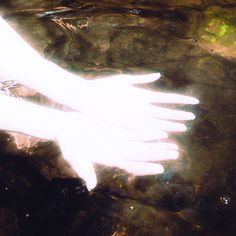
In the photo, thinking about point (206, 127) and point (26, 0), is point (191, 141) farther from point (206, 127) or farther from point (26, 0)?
point (26, 0)

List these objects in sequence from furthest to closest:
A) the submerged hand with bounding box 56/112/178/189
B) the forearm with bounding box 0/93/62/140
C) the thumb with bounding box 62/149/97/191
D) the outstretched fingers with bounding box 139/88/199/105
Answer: the outstretched fingers with bounding box 139/88/199/105, the forearm with bounding box 0/93/62/140, the submerged hand with bounding box 56/112/178/189, the thumb with bounding box 62/149/97/191

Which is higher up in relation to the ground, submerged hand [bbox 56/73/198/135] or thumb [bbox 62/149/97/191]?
submerged hand [bbox 56/73/198/135]

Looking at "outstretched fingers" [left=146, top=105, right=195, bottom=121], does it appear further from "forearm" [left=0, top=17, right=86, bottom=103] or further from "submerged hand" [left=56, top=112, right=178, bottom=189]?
"forearm" [left=0, top=17, right=86, bottom=103]

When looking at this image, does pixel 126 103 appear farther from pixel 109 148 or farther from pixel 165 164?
pixel 165 164

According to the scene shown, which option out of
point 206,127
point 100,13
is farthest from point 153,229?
Result: point 100,13

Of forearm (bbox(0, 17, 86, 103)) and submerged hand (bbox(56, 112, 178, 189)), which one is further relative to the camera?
forearm (bbox(0, 17, 86, 103))

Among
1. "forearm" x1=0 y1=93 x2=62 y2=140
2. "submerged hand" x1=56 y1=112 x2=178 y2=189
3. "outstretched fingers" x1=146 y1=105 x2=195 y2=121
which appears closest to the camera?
"submerged hand" x1=56 y1=112 x2=178 y2=189

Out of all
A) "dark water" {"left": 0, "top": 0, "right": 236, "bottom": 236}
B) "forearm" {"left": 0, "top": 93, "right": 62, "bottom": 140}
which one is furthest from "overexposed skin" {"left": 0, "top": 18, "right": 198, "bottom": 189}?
"dark water" {"left": 0, "top": 0, "right": 236, "bottom": 236}

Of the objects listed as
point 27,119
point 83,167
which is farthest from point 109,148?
point 27,119
